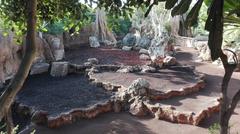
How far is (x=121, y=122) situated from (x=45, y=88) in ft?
13.6

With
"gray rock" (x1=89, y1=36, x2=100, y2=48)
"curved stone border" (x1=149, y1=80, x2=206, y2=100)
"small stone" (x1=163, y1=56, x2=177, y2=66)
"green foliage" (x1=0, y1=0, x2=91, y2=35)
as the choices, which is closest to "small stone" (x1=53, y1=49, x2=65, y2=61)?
"gray rock" (x1=89, y1=36, x2=100, y2=48)

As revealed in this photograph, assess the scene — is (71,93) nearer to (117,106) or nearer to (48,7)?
(117,106)

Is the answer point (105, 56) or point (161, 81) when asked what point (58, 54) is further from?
point (161, 81)

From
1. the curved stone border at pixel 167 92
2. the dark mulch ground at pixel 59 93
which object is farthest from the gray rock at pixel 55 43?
the curved stone border at pixel 167 92

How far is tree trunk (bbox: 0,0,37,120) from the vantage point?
2314mm

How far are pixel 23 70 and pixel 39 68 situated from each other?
11.4 meters

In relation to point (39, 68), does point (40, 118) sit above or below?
below

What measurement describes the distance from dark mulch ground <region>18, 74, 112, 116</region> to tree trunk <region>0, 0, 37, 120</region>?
595cm

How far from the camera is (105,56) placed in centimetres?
1620

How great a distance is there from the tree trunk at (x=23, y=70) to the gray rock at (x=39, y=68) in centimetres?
1115

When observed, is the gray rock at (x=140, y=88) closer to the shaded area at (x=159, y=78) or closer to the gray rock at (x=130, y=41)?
the shaded area at (x=159, y=78)

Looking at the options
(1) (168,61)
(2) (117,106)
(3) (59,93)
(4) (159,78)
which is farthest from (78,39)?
(2) (117,106)

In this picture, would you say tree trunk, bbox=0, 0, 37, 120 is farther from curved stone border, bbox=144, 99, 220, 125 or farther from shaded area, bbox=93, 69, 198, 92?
shaded area, bbox=93, 69, 198, 92

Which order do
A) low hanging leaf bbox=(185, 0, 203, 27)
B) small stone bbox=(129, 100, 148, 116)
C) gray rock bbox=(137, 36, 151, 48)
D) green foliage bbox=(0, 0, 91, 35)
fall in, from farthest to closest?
gray rock bbox=(137, 36, 151, 48) → small stone bbox=(129, 100, 148, 116) → green foliage bbox=(0, 0, 91, 35) → low hanging leaf bbox=(185, 0, 203, 27)
